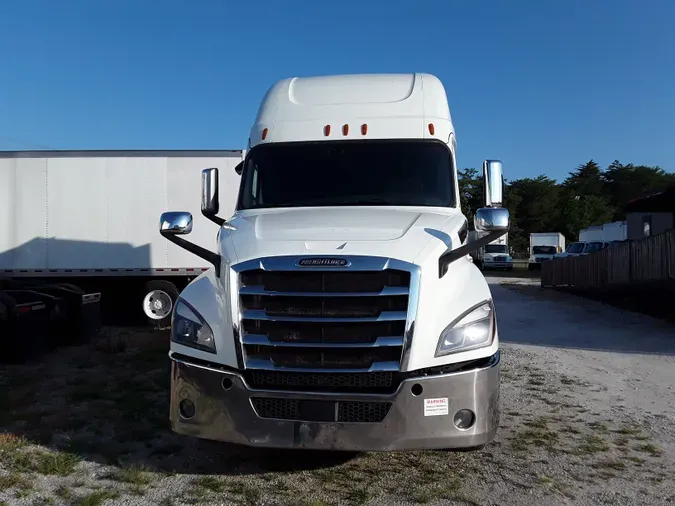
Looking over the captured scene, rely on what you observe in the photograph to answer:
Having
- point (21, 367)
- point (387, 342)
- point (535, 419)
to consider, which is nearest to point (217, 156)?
point (21, 367)

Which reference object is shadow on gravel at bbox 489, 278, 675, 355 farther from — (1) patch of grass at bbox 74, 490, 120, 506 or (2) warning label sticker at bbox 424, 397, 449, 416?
(1) patch of grass at bbox 74, 490, 120, 506

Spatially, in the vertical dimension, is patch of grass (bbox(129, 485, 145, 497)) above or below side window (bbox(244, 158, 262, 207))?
below

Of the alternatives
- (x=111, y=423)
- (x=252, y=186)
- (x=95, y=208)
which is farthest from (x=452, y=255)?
(x=95, y=208)

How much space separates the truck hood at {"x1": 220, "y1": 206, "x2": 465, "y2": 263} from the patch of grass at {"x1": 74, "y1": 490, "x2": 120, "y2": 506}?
1.76 metres

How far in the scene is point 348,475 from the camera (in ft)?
15.3

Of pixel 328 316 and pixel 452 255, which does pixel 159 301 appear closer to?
pixel 328 316

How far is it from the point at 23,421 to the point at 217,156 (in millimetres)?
7718

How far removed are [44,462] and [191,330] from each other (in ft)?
5.45

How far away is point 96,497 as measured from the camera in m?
4.13

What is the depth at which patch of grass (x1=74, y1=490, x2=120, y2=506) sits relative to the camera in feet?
13.3

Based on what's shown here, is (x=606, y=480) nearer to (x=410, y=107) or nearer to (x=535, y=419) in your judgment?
(x=535, y=419)

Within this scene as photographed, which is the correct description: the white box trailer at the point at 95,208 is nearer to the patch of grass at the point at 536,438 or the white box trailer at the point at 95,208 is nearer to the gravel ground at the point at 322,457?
the gravel ground at the point at 322,457

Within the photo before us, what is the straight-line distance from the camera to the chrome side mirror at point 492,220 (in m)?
4.92

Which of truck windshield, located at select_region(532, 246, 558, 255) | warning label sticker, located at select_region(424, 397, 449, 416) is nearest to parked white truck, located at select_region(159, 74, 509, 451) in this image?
warning label sticker, located at select_region(424, 397, 449, 416)
